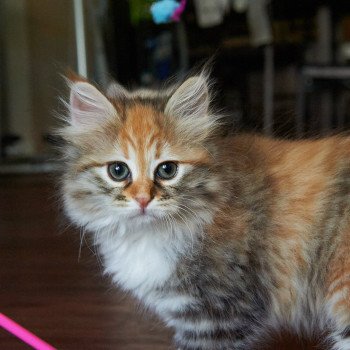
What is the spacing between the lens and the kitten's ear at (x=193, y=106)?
1.31 m

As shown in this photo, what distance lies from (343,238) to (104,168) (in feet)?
1.58

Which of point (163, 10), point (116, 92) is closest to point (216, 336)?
point (116, 92)

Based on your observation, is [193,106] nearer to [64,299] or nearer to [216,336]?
[216,336]

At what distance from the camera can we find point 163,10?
11.2 ft

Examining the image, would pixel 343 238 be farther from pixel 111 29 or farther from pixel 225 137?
pixel 111 29

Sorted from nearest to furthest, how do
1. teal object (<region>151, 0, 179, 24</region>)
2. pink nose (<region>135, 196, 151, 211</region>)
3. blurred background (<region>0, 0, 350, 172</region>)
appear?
pink nose (<region>135, 196, 151, 211</region>)
teal object (<region>151, 0, 179, 24</region>)
blurred background (<region>0, 0, 350, 172</region>)

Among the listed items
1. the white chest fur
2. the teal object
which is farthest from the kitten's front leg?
the teal object

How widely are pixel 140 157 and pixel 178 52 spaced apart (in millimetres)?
2784

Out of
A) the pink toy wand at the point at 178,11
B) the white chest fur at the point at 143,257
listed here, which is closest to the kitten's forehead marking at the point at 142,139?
the white chest fur at the point at 143,257

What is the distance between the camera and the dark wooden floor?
150 centimetres

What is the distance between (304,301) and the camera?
131cm

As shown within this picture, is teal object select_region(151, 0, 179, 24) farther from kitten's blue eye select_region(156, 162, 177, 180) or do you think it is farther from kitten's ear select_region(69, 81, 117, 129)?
kitten's blue eye select_region(156, 162, 177, 180)

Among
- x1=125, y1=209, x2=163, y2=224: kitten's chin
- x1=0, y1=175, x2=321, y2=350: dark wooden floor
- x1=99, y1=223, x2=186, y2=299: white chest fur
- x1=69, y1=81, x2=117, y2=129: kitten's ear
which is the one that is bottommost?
x1=0, y1=175, x2=321, y2=350: dark wooden floor

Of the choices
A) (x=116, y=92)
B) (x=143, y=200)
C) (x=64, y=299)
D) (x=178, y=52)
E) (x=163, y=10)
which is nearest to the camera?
(x=143, y=200)
